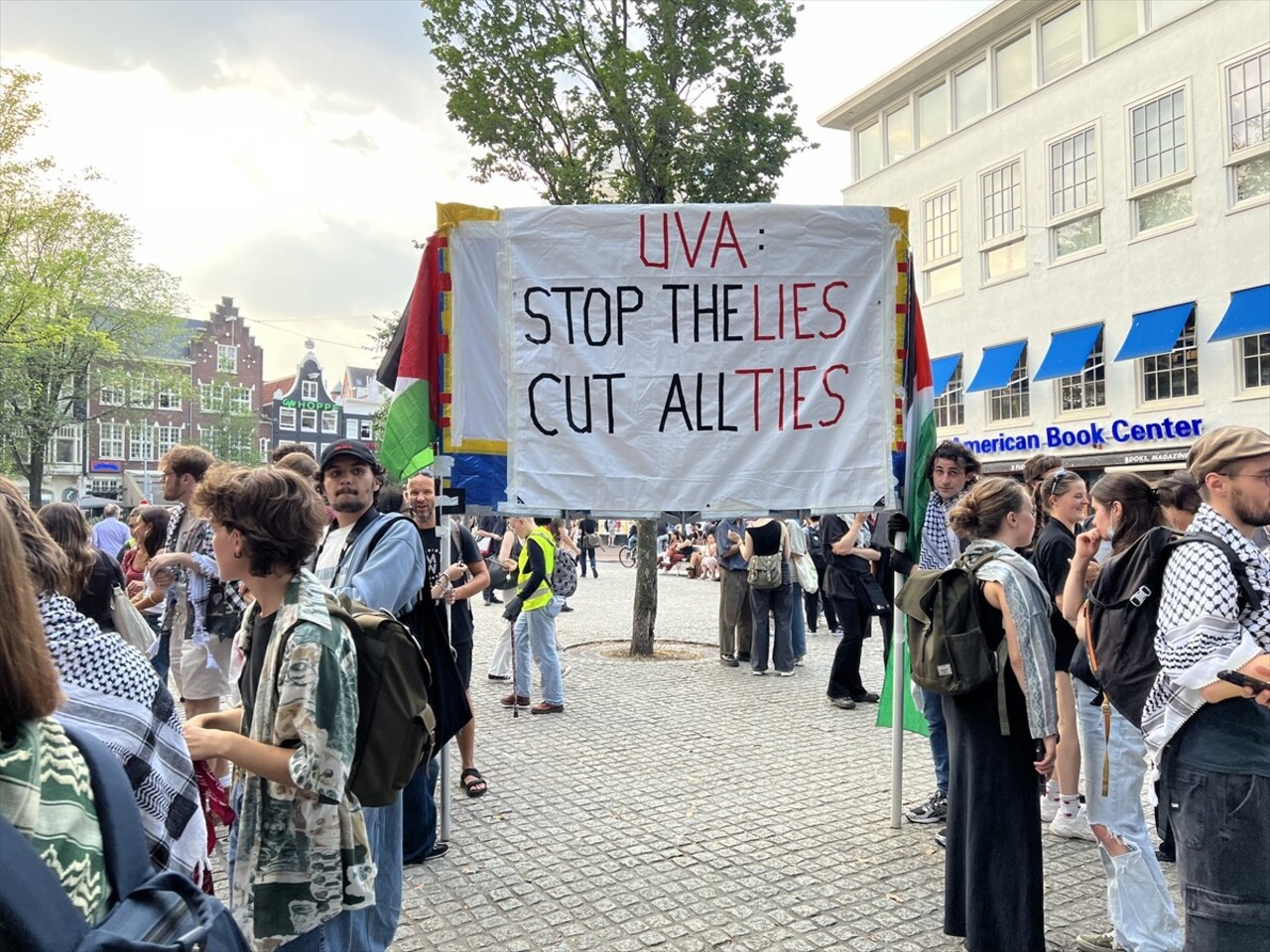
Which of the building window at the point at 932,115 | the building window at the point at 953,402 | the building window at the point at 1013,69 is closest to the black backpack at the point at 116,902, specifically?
the building window at the point at 953,402

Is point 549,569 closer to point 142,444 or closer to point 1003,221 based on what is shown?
point 1003,221

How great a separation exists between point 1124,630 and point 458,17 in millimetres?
10065

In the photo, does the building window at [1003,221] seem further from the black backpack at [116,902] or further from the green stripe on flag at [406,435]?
the black backpack at [116,902]

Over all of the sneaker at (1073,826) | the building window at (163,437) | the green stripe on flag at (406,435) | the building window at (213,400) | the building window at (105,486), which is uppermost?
the building window at (213,400)

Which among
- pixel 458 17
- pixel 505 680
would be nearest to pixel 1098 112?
pixel 458 17

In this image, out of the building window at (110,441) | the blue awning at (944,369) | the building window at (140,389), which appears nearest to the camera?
the blue awning at (944,369)

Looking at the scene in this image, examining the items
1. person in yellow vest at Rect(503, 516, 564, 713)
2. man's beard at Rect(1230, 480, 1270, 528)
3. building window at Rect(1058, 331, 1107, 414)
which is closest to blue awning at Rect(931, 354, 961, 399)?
building window at Rect(1058, 331, 1107, 414)

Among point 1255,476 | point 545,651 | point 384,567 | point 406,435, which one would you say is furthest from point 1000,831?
point 545,651

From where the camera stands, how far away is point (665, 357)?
4.47 metres

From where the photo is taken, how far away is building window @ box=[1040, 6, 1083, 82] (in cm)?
→ 2002

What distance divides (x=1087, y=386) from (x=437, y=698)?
1950 centimetres

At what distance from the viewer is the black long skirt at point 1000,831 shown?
3145 mm

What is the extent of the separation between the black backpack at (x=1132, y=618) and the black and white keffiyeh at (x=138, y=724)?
9.17 feet

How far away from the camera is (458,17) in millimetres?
10031
